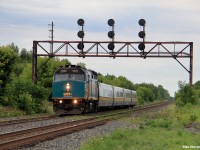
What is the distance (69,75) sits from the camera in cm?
3688

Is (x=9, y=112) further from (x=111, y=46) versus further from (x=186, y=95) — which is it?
(x=186, y=95)

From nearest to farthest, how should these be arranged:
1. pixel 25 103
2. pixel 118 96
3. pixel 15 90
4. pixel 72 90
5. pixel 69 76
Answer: pixel 72 90 → pixel 69 76 → pixel 25 103 → pixel 15 90 → pixel 118 96

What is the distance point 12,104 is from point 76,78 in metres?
5.26

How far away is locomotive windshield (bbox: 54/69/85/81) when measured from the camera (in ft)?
120

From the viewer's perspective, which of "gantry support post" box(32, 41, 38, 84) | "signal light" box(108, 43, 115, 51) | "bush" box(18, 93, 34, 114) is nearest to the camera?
"bush" box(18, 93, 34, 114)

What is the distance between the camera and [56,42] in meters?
46.2

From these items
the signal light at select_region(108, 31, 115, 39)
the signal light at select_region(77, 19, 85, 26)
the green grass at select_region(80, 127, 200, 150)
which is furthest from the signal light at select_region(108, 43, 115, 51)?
the green grass at select_region(80, 127, 200, 150)

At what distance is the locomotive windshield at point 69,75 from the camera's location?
120 ft

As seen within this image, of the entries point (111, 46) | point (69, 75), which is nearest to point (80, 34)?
point (111, 46)

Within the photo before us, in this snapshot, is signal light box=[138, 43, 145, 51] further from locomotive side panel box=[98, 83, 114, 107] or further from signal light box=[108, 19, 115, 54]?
locomotive side panel box=[98, 83, 114, 107]

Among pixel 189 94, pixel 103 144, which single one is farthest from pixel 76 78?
pixel 103 144

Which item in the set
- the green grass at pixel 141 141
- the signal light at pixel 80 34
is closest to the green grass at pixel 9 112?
the signal light at pixel 80 34

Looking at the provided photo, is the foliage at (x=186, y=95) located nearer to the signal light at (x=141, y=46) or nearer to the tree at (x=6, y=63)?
the signal light at (x=141, y=46)

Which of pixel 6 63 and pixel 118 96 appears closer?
pixel 6 63
